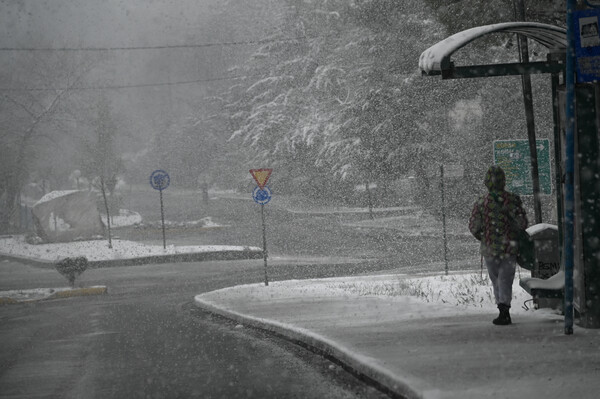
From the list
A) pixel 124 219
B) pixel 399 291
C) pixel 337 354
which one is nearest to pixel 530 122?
pixel 399 291

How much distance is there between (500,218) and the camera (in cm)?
917

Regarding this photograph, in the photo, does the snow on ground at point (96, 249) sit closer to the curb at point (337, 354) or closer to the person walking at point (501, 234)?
the curb at point (337, 354)

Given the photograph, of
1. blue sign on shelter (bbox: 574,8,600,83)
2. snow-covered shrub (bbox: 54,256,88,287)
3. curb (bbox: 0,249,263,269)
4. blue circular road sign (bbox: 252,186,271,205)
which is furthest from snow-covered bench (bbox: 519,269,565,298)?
curb (bbox: 0,249,263,269)

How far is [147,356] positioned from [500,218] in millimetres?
4602

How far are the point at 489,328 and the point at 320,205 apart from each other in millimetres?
47532

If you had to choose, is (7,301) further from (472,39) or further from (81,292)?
(472,39)

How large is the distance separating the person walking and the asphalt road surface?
Result: 7.32ft

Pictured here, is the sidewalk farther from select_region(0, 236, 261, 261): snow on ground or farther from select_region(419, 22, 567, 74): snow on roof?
select_region(0, 236, 261, 261): snow on ground

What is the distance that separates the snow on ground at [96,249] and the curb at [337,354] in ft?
50.3

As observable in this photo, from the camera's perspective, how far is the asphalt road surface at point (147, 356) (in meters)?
7.59

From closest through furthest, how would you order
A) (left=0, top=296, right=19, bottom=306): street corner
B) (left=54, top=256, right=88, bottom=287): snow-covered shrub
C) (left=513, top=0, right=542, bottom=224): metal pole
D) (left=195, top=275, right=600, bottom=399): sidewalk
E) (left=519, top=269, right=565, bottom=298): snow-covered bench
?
(left=195, top=275, right=600, bottom=399): sidewalk → (left=519, top=269, right=565, bottom=298): snow-covered bench → (left=513, top=0, right=542, bottom=224): metal pole → (left=0, top=296, right=19, bottom=306): street corner → (left=54, top=256, right=88, bottom=287): snow-covered shrub

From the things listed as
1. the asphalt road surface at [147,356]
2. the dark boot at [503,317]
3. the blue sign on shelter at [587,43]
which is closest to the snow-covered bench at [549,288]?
the dark boot at [503,317]

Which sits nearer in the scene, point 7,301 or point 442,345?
point 442,345

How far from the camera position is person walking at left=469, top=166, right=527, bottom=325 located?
9.10m
